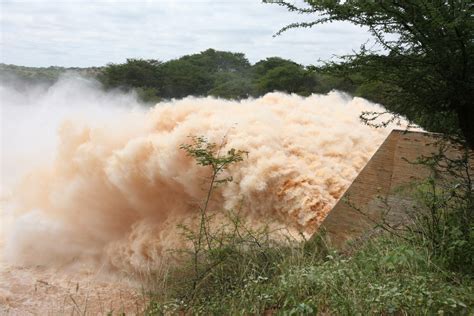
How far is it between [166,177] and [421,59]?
6696 millimetres

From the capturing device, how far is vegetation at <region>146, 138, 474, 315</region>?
3947mm

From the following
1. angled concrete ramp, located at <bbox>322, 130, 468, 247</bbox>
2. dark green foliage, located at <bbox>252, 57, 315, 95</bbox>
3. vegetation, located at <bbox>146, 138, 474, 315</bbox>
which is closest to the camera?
vegetation, located at <bbox>146, 138, 474, 315</bbox>

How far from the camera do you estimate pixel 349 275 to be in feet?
14.8

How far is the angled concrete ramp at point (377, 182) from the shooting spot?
7.63 m

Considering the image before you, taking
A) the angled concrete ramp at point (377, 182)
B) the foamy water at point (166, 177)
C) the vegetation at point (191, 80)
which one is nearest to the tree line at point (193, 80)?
the vegetation at point (191, 80)

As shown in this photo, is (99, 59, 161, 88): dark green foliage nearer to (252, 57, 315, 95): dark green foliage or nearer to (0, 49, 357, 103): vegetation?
(0, 49, 357, 103): vegetation

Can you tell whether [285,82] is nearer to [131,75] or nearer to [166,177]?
[131,75]

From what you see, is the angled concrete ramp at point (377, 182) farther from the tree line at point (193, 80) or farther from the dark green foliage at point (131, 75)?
the dark green foliage at point (131, 75)

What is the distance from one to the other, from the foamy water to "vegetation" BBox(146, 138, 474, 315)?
301 centimetres

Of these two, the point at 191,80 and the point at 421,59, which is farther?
the point at 191,80

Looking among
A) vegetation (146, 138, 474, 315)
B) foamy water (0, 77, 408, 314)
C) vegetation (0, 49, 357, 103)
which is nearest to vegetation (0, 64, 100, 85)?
vegetation (0, 49, 357, 103)

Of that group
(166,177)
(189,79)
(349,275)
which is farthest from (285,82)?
(349,275)

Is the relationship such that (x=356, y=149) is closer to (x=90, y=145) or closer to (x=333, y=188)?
(x=333, y=188)

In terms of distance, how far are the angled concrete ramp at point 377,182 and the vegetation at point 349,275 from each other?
115cm
